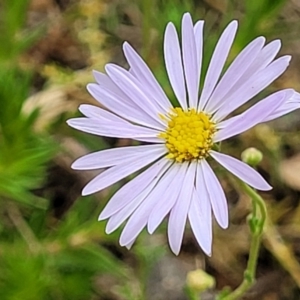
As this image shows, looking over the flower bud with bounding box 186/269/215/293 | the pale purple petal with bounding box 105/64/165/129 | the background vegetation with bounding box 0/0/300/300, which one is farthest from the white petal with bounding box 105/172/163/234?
the background vegetation with bounding box 0/0/300/300

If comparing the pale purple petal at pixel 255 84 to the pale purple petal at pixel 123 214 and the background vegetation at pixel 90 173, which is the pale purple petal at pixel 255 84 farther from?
the background vegetation at pixel 90 173

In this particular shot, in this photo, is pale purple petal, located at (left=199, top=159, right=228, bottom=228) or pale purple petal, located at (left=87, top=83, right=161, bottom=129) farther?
pale purple petal, located at (left=87, top=83, right=161, bottom=129)

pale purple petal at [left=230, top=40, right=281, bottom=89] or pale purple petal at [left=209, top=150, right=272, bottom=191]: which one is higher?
pale purple petal at [left=230, top=40, right=281, bottom=89]

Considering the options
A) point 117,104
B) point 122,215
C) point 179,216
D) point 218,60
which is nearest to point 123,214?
point 122,215

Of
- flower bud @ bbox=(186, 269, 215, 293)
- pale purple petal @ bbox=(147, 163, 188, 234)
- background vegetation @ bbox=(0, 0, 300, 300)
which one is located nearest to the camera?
pale purple petal @ bbox=(147, 163, 188, 234)

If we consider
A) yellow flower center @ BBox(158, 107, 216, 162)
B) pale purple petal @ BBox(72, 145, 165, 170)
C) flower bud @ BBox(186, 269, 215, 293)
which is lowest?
flower bud @ BBox(186, 269, 215, 293)

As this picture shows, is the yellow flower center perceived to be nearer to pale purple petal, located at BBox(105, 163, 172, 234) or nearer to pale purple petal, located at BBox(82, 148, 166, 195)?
pale purple petal, located at BBox(82, 148, 166, 195)
